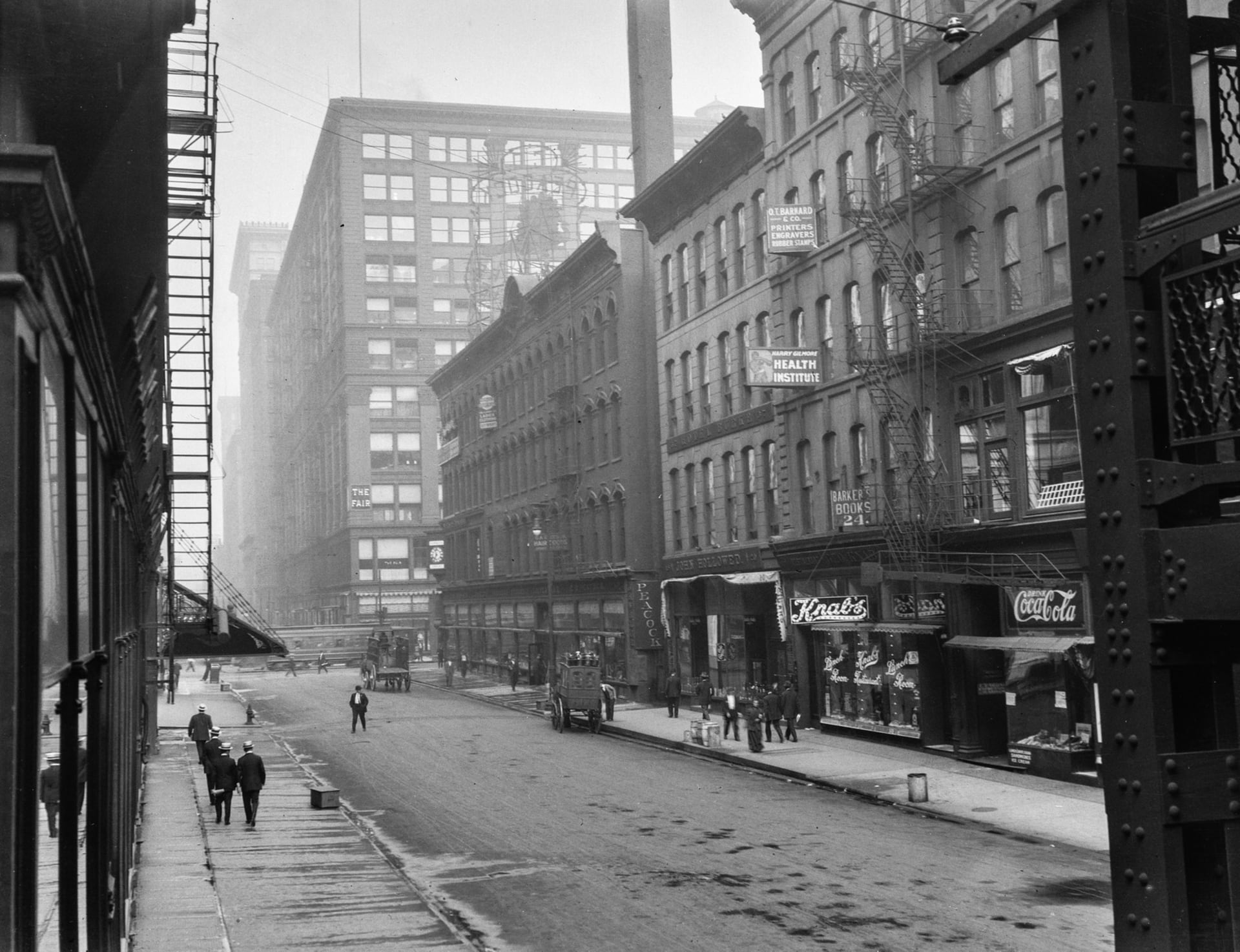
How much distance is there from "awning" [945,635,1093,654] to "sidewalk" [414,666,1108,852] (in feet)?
8.29

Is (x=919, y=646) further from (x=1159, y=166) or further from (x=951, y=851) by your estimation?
(x=1159, y=166)

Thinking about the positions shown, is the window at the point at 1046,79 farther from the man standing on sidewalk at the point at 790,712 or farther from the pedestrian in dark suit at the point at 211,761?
the pedestrian in dark suit at the point at 211,761

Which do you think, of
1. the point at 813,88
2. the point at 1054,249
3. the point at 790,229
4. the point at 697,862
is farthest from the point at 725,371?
the point at 697,862

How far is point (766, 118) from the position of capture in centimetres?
3978

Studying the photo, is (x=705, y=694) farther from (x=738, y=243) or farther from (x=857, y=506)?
(x=738, y=243)

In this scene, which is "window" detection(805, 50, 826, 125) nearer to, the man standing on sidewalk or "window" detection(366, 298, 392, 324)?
the man standing on sidewalk

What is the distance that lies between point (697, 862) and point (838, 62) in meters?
22.4

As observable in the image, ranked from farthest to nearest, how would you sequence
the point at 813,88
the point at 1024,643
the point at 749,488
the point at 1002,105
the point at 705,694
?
1. the point at 749,488
2. the point at 705,694
3. the point at 813,88
4. the point at 1002,105
5. the point at 1024,643

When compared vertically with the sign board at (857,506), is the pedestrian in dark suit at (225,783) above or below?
below

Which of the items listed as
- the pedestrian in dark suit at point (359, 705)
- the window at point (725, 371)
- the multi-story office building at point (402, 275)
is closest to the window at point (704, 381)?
the window at point (725, 371)

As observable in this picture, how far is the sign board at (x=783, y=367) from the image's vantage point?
116 ft

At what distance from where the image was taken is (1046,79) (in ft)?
89.1

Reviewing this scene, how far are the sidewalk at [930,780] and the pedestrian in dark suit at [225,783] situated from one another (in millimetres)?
11287

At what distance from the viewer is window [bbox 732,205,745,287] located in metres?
42.3
